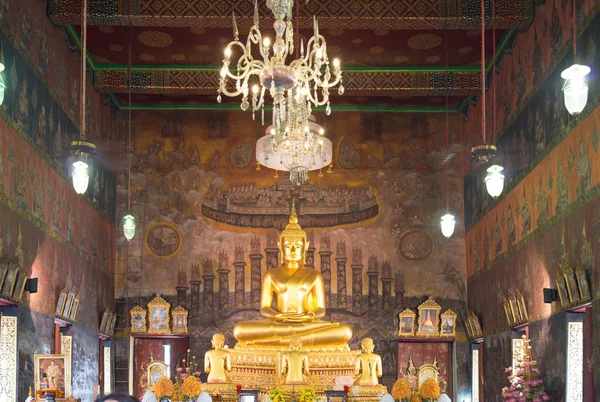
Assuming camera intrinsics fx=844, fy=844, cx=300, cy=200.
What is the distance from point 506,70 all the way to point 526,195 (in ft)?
7.75

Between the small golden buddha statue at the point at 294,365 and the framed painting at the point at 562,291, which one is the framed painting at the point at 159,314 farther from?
the framed painting at the point at 562,291

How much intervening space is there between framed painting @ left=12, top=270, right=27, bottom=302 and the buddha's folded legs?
4146 mm

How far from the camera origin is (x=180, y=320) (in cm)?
1485

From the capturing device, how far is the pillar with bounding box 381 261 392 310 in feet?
49.5

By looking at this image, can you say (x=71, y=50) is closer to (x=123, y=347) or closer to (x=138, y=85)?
(x=138, y=85)

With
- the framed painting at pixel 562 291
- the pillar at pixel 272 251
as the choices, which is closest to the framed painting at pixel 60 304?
the pillar at pixel 272 251

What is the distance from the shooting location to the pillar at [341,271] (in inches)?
596

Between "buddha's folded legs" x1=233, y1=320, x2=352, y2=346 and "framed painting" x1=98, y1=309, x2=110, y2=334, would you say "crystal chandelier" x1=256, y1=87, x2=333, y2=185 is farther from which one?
"framed painting" x1=98, y1=309, x2=110, y2=334

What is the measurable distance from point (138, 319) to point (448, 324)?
5479 millimetres

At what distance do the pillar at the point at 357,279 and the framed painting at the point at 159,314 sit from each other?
330 cm

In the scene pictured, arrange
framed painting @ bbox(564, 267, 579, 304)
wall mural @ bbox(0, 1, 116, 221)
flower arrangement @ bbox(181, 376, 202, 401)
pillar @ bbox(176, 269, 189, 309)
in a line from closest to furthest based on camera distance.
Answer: framed painting @ bbox(564, 267, 579, 304), wall mural @ bbox(0, 1, 116, 221), flower arrangement @ bbox(181, 376, 202, 401), pillar @ bbox(176, 269, 189, 309)

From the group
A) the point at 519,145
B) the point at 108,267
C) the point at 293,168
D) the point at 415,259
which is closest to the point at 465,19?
the point at 519,145

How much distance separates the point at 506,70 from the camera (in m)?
12.7

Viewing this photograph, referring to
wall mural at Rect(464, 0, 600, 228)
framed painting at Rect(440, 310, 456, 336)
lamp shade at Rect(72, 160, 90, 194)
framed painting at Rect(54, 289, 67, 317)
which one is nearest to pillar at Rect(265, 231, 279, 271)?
framed painting at Rect(440, 310, 456, 336)
